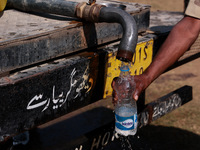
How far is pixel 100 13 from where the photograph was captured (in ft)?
6.43

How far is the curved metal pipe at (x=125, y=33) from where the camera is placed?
1800 millimetres

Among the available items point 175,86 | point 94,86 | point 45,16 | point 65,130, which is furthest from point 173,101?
point 175,86

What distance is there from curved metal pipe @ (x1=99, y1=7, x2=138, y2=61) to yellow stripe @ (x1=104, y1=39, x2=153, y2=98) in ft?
1.18

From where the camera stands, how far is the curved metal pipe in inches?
70.9

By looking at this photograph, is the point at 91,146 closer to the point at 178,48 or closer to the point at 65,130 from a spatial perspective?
the point at 178,48

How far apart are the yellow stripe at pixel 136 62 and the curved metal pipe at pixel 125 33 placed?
36 centimetres

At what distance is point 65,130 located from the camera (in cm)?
503

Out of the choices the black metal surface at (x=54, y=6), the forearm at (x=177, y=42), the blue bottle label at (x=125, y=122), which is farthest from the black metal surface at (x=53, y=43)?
the blue bottle label at (x=125, y=122)

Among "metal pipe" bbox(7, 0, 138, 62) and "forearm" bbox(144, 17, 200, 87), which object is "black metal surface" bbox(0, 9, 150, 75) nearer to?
"metal pipe" bbox(7, 0, 138, 62)

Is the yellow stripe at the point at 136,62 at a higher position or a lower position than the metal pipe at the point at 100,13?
lower

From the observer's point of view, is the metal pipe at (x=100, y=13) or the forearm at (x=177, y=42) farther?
the forearm at (x=177, y=42)

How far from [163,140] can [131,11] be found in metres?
A: 2.74

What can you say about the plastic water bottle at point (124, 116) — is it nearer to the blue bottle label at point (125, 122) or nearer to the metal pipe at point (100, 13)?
the blue bottle label at point (125, 122)

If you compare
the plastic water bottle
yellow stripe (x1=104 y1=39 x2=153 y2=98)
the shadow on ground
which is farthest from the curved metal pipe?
the shadow on ground
